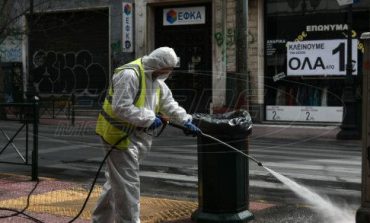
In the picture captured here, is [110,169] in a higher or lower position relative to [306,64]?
lower

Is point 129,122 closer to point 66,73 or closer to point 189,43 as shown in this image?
point 189,43

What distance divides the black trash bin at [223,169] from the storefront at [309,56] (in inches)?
551

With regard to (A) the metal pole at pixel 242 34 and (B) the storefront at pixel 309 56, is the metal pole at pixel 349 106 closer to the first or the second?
(B) the storefront at pixel 309 56

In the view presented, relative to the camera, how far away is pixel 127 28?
77.9 ft

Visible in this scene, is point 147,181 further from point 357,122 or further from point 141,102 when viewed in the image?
point 357,122

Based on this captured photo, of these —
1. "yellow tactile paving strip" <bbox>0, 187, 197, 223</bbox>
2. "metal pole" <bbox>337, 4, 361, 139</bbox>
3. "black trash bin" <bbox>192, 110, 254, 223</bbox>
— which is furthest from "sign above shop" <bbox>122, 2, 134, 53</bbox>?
"black trash bin" <bbox>192, 110, 254, 223</bbox>

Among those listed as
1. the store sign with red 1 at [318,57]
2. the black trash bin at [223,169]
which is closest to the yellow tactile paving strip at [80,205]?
the black trash bin at [223,169]

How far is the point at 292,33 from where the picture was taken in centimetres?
2109

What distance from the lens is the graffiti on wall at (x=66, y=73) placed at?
2555 cm

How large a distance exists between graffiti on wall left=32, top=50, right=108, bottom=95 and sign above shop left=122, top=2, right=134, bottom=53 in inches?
79.0

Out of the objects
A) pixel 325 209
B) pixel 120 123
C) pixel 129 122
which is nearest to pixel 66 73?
pixel 325 209

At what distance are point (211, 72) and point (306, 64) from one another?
380cm

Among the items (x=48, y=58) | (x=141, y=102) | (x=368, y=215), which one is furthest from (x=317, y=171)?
(x=48, y=58)

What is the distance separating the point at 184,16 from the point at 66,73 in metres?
6.42
